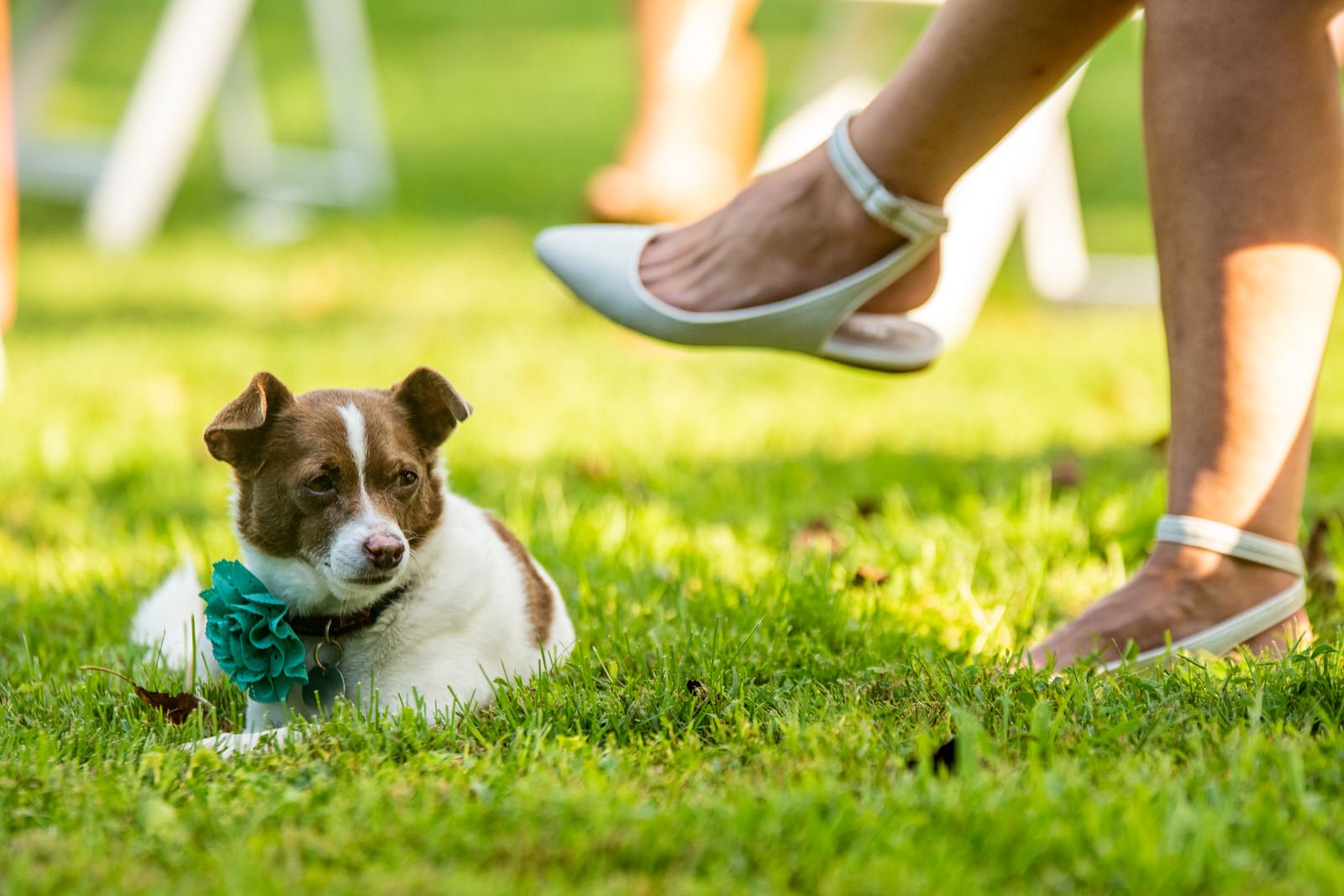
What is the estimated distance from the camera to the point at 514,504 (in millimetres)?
3568

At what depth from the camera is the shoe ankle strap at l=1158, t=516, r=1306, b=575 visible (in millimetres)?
2369

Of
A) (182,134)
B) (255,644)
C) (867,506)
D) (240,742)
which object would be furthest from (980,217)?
(182,134)

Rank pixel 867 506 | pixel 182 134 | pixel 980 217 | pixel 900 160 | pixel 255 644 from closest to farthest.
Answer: pixel 255 644 → pixel 900 160 → pixel 867 506 → pixel 980 217 → pixel 182 134

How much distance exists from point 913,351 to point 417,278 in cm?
469

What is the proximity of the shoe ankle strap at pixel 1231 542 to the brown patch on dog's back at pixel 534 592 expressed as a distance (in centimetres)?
110

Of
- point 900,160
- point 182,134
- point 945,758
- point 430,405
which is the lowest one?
point 945,758

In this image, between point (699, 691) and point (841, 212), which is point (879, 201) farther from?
point (699, 691)

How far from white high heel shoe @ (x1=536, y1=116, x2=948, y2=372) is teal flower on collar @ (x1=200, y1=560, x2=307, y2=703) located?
90cm

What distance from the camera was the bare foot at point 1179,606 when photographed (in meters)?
2.39

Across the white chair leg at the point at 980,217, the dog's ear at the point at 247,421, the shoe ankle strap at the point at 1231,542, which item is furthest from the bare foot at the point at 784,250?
the white chair leg at the point at 980,217

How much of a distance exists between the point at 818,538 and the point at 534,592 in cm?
95

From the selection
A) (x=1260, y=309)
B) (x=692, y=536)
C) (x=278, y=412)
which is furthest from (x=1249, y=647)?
(x=278, y=412)

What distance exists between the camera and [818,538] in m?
3.29

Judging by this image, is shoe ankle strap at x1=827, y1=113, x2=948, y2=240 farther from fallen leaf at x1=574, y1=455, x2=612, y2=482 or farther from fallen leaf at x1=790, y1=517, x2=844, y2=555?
fallen leaf at x1=574, y1=455, x2=612, y2=482
